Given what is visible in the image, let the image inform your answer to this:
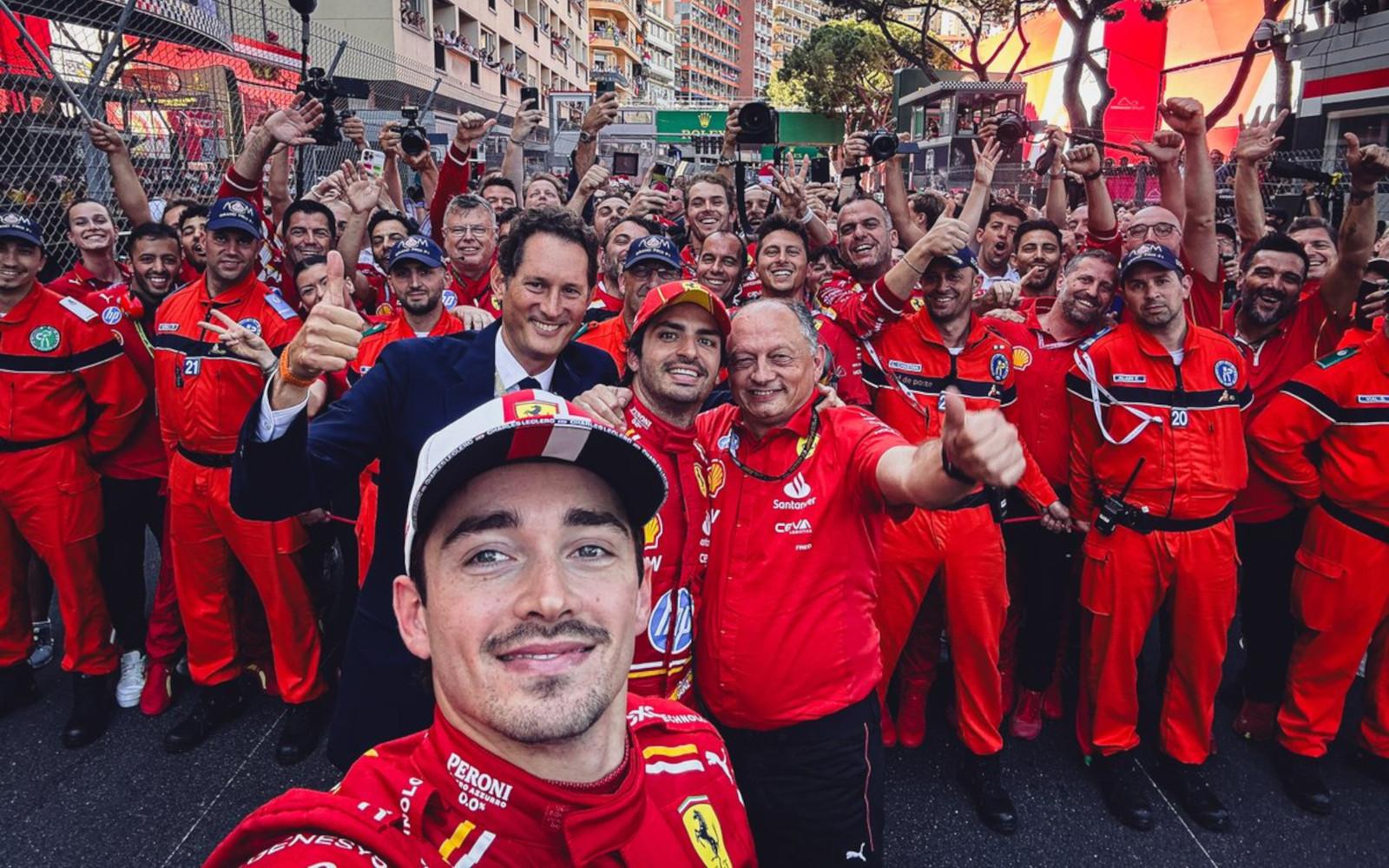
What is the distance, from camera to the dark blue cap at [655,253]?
366 centimetres

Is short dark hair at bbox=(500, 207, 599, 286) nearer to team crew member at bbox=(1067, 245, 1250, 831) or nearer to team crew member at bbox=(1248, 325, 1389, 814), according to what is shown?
team crew member at bbox=(1067, 245, 1250, 831)

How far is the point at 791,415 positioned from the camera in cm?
220

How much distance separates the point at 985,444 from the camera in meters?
1.45

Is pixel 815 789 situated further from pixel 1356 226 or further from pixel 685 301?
pixel 1356 226

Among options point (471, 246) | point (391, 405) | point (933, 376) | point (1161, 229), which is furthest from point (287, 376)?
point (1161, 229)

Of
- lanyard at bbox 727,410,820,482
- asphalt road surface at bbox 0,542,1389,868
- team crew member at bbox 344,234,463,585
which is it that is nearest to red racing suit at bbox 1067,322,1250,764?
asphalt road surface at bbox 0,542,1389,868

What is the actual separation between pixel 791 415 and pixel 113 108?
6822 millimetres

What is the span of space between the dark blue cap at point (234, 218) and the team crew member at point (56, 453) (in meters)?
0.75

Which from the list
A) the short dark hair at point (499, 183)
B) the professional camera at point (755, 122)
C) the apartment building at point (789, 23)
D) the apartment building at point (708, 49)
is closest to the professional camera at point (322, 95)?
the short dark hair at point (499, 183)

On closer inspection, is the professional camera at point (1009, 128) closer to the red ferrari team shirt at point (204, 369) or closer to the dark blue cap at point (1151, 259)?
the dark blue cap at point (1151, 259)

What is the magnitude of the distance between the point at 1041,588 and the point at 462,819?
10.7ft

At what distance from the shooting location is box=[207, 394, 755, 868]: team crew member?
98 centimetres

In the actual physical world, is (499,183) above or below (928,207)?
above

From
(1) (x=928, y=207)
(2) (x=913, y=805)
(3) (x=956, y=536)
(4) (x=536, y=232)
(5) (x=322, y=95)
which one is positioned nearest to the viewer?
(4) (x=536, y=232)
